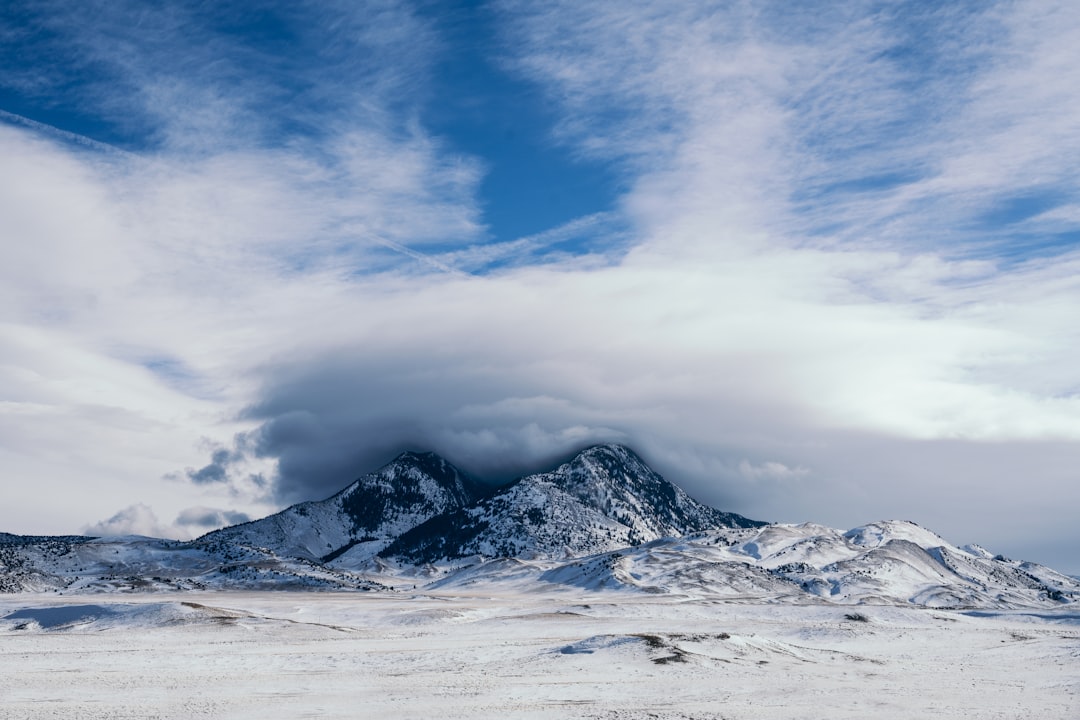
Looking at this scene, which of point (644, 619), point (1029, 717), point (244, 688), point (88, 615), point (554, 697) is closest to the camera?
point (1029, 717)

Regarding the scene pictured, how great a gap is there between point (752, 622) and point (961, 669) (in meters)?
51.3

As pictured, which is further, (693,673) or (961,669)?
(961,669)

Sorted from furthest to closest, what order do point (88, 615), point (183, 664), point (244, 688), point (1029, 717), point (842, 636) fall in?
point (88, 615)
point (842, 636)
point (183, 664)
point (244, 688)
point (1029, 717)

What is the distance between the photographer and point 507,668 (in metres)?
83.4

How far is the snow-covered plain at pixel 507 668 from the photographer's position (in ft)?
206

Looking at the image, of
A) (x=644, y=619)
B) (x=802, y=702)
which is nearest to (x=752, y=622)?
(x=644, y=619)

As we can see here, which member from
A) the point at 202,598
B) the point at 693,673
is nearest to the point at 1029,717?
the point at 693,673

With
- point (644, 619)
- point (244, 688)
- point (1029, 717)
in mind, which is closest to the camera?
point (1029, 717)

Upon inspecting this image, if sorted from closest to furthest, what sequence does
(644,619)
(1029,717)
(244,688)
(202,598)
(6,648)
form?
(1029,717), (244,688), (6,648), (644,619), (202,598)

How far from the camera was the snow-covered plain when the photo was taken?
2475 inches

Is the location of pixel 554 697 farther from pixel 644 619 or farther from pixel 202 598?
pixel 202 598

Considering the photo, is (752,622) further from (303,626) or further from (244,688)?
(244,688)

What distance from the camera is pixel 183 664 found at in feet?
282

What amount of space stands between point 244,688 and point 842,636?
3080 inches
